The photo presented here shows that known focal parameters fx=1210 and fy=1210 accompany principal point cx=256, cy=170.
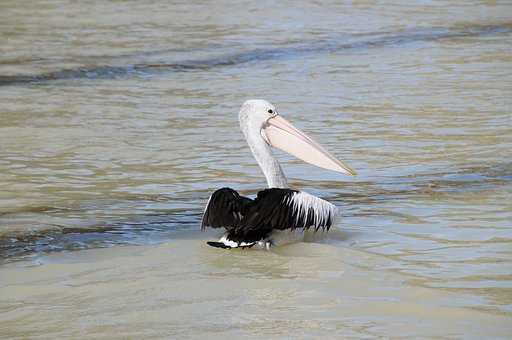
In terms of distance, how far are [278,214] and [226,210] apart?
8.4 inches

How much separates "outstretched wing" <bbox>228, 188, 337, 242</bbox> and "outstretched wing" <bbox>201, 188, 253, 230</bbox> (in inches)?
1.0

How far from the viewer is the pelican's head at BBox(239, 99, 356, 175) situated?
5.61 metres

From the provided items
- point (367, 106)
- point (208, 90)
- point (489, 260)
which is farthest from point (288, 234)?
point (208, 90)

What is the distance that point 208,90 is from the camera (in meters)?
9.59

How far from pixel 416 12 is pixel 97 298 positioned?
1044cm

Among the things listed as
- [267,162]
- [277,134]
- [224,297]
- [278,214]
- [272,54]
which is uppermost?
[272,54]

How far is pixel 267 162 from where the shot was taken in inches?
217

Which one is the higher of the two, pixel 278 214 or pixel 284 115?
pixel 284 115

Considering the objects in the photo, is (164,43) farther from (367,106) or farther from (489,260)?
(489,260)

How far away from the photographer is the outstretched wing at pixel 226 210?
4.90m

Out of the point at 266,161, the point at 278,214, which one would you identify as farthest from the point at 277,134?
the point at 278,214

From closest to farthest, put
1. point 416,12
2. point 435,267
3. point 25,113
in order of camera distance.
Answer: point 435,267 < point 25,113 < point 416,12

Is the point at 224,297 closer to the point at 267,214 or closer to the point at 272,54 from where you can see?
the point at 267,214

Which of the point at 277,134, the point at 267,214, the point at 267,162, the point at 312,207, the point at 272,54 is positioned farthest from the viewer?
the point at 272,54
